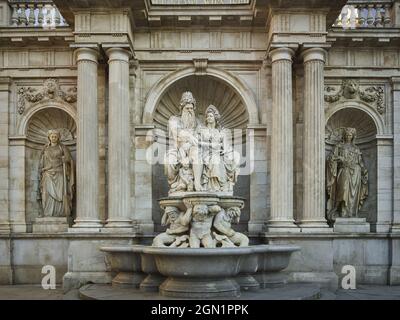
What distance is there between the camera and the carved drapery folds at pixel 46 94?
1402 centimetres

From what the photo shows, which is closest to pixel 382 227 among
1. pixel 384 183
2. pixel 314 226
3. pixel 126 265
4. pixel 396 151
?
pixel 384 183

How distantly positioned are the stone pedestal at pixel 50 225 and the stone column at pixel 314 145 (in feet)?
20.6

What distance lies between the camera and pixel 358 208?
14.0 metres

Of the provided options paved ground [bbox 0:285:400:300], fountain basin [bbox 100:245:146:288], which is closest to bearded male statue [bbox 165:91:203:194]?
fountain basin [bbox 100:245:146:288]

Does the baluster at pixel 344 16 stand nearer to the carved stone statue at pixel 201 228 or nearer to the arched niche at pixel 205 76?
the arched niche at pixel 205 76

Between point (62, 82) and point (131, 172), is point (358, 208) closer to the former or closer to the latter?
point (131, 172)

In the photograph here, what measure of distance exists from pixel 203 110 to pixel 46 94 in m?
4.40

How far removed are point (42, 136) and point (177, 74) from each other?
424 cm

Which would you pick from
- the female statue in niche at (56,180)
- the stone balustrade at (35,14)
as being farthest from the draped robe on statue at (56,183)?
the stone balustrade at (35,14)

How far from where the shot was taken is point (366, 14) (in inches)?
568

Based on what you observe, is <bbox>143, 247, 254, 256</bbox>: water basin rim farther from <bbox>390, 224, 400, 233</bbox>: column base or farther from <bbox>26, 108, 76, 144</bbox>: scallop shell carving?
<bbox>26, 108, 76, 144</bbox>: scallop shell carving

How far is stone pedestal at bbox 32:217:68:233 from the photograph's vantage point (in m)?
13.7

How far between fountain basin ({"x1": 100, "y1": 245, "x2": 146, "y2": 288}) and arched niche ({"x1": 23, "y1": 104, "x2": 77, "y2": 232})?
3771mm

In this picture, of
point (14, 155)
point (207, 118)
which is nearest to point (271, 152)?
point (207, 118)
